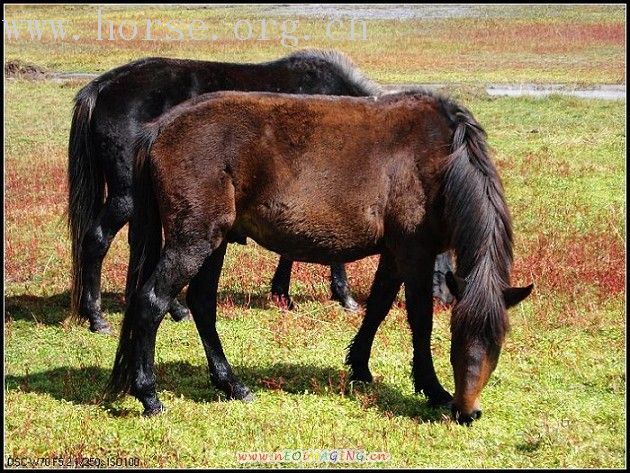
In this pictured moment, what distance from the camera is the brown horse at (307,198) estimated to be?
19.4 ft

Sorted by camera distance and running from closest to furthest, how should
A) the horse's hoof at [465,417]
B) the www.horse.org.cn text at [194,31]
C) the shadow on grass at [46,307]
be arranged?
the horse's hoof at [465,417] → the shadow on grass at [46,307] → the www.horse.org.cn text at [194,31]

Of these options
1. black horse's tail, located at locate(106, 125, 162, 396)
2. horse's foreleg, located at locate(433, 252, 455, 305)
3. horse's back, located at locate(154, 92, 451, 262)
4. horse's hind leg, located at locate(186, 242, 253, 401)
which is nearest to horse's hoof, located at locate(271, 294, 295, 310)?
horse's foreleg, located at locate(433, 252, 455, 305)

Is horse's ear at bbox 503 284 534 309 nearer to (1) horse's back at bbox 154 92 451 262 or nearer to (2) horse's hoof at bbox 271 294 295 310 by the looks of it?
(1) horse's back at bbox 154 92 451 262

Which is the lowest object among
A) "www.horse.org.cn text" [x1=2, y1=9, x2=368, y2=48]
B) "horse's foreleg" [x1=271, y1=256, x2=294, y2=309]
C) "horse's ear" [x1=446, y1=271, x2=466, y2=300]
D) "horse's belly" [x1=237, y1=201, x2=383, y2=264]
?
"www.horse.org.cn text" [x1=2, y1=9, x2=368, y2=48]

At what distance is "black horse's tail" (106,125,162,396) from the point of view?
6074mm

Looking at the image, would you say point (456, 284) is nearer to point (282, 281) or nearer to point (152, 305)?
point (152, 305)

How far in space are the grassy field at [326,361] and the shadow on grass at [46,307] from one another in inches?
1.1

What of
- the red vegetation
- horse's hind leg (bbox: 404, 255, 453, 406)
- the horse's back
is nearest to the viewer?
the horse's back

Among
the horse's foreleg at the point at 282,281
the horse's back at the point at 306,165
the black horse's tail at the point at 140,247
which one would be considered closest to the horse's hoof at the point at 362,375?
the horse's back at the point at 306,165

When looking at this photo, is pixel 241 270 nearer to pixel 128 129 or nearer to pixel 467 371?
pixel 128 129

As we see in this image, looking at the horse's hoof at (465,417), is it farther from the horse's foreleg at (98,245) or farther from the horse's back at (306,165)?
the horse's foreleg at (98,245)

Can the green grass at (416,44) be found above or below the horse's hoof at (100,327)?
below

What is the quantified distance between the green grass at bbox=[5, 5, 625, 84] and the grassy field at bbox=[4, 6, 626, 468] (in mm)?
17381

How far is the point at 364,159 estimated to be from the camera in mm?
6234
